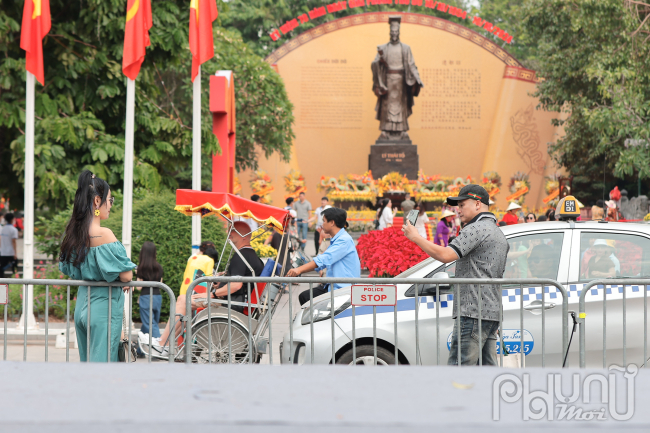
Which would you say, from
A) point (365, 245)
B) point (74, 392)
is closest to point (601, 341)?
point (74, 392)

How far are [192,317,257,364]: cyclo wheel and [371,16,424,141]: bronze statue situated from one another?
23038 mm

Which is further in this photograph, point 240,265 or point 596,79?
point 596,79

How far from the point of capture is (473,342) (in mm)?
4859

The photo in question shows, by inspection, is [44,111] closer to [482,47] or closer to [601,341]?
[601,341]

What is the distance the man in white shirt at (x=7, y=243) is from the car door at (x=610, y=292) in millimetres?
12202

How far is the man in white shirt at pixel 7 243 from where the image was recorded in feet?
47.2

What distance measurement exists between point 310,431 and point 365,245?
7.93 meters

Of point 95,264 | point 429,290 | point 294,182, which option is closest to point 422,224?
point 429,290

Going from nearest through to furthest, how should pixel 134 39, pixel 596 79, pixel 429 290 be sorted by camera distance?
pixel 429 290
pixel 134 39
pixel 596 79

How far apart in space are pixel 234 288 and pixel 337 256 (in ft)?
3.93

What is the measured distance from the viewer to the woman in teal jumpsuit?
4.68m

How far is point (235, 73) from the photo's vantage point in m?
25.5

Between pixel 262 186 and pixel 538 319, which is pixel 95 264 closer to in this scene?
pixel 538 319

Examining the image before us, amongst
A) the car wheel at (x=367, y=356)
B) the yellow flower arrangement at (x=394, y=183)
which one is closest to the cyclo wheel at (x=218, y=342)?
the car wheel at (x=367, y=356)
